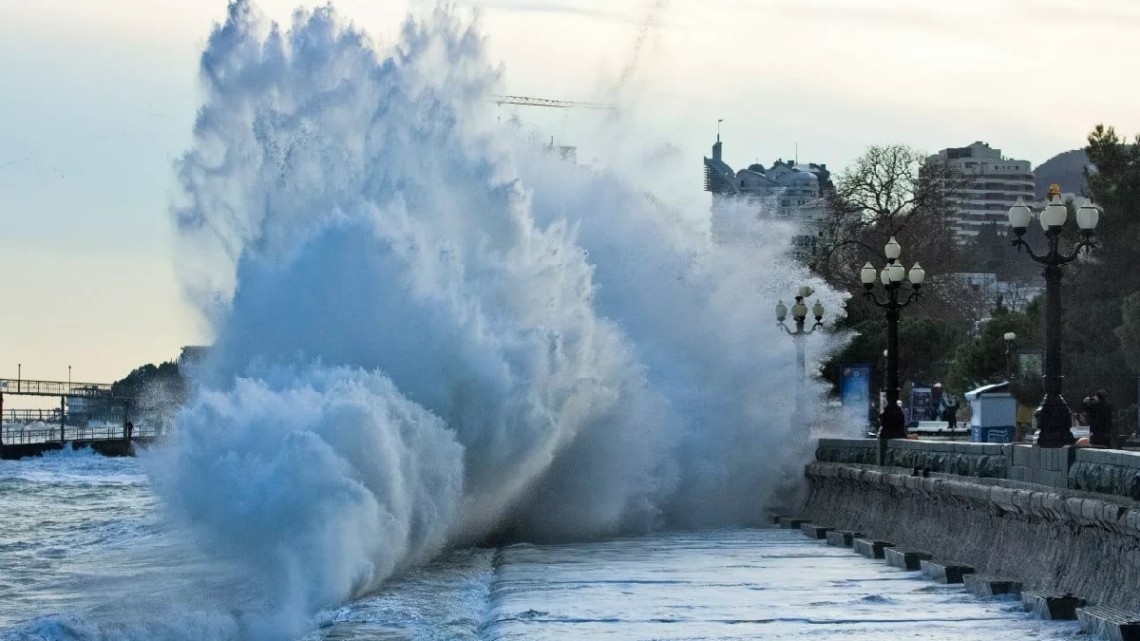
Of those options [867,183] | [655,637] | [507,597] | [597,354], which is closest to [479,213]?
[597,354]

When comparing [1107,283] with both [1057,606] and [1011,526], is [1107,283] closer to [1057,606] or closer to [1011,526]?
[1011,526]

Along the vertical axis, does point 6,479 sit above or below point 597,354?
below

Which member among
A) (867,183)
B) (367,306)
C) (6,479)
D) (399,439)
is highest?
(867,183)

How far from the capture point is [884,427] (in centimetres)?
2777

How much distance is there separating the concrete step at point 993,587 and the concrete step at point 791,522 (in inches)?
402

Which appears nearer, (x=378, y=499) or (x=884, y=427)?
(x=378, y=499)

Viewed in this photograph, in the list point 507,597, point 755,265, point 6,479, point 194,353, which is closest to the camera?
point 507,597

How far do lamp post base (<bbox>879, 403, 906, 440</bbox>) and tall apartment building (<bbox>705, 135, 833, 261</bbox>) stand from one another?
8803mm

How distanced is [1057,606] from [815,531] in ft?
36.2

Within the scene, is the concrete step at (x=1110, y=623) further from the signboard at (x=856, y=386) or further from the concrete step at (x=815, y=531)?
the signboard at (x=856, y=386)

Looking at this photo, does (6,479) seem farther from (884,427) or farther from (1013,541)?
(1013,541)

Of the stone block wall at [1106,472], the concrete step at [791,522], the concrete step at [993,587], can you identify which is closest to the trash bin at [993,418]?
the concrete step at [791,522]

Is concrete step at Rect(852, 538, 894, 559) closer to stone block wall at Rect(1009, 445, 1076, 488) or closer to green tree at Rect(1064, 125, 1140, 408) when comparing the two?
stone block wall at Rect(1009, 445, 1076, 488)

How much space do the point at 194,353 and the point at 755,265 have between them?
13.0m
